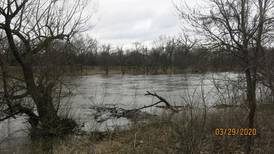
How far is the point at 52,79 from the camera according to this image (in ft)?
33.3

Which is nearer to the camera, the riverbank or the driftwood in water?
the riverbank

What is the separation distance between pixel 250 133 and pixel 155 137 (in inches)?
117

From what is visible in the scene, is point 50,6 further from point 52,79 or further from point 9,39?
point 52,79

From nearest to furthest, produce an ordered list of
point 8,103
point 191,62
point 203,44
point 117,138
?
point 117,138 < point 8,103 < point 203,44 < point 191,62

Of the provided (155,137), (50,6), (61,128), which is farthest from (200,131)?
(50,6)
